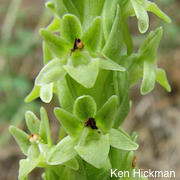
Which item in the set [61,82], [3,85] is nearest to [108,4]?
[61,82]

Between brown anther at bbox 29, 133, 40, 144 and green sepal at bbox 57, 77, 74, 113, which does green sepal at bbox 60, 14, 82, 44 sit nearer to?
green sepal at bbox 57, 77, 74, 113

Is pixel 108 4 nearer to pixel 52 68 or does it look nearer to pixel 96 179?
pixel 52 68

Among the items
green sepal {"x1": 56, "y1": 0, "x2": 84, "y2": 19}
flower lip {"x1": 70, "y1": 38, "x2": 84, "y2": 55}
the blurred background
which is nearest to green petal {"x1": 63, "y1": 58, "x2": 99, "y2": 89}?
flower lip {"x1": 70, "y1": 38, "x2": 84, "y2": 55}

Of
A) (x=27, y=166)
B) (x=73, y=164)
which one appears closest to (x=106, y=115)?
(x=73, y=164)

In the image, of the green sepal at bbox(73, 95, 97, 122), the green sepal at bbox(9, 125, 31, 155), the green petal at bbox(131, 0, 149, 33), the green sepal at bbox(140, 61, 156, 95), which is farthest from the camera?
the green sepal at bbox(9, 125, 31, 155)

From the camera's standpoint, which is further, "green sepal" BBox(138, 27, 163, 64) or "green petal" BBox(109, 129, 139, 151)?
"green sepal" BBox(138, 27, 163, 64)

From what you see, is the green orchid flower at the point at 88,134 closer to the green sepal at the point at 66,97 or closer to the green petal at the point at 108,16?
the green sepal at the point at 66,97

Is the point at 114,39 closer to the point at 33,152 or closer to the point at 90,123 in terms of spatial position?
the point at 90,123

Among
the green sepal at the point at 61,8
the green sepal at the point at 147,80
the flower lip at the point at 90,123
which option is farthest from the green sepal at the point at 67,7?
the flower lip at the point at 90,123
